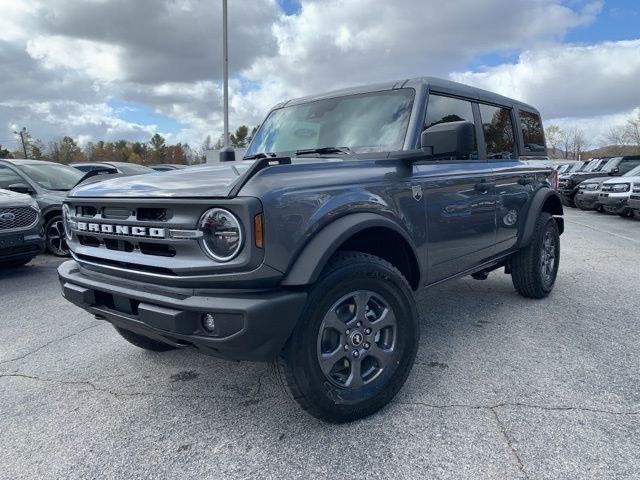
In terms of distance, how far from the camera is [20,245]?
20.7 ft

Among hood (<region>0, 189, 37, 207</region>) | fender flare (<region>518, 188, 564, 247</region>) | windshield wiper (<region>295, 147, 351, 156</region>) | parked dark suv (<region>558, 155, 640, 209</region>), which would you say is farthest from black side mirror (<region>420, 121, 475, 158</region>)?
parked dark suv (<region>558, 155, 640, 209</region>)

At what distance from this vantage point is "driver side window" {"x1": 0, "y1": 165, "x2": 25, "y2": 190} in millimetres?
8016

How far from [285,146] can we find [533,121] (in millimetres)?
3049

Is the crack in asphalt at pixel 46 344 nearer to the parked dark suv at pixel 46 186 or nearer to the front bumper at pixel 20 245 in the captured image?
the front bumper at pixel 20 245

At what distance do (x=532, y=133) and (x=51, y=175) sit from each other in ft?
25.8

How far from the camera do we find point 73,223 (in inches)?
115

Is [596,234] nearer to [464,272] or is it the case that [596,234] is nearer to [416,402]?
[464,272]

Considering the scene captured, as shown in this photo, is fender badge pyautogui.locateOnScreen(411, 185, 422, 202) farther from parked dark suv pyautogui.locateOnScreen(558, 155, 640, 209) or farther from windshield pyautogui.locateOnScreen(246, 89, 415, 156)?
parked dark suv pyautogui.locateOnScreen(558, 155, 640, 209)

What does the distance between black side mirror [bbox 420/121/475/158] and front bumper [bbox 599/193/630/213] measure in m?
12.9

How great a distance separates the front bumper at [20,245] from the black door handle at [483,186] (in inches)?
226

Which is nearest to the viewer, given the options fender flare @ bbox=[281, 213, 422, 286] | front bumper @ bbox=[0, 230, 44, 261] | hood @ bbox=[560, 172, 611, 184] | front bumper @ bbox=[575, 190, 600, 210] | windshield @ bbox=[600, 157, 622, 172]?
fender flare @ bbox=[281, 213, 422, 286]

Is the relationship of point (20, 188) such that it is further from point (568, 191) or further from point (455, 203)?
point (568, 191)

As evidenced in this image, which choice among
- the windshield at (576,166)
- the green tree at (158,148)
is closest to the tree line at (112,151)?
the green tree at (158,148)

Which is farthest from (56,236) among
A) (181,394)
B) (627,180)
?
(627,180)
